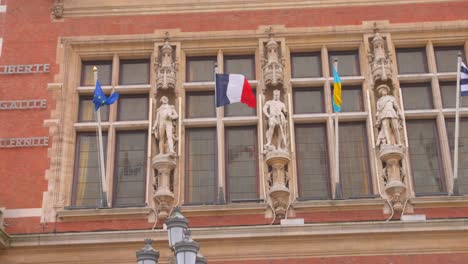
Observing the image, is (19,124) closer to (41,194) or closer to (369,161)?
(41,194)

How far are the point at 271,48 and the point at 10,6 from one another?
237 inches

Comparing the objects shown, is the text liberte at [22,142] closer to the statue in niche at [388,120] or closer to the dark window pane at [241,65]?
the dark window pane at [241,65]

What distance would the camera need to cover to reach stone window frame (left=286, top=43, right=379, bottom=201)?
53.2 ft

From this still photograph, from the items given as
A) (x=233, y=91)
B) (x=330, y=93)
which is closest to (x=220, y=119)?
(x=233, y=91)

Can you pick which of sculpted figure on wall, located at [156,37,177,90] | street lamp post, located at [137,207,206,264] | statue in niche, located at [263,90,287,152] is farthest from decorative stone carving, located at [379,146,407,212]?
street lamp post, located at [137,207,206,264]

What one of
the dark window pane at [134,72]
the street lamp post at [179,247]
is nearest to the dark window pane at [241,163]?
the dark window pane at [134,72]

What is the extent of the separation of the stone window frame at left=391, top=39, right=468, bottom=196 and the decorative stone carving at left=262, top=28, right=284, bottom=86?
2481mm

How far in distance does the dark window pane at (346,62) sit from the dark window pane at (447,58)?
176 cm

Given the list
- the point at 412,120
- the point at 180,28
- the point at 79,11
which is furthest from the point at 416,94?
the point at 79,11

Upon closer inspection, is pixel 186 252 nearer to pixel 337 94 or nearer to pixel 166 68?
pixel 337 94

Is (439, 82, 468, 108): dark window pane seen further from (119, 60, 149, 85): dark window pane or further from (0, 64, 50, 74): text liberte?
(0, 64, 50, 74): text liberte

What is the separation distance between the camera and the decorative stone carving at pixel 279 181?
611 inches

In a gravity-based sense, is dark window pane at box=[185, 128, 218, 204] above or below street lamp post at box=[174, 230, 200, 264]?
above

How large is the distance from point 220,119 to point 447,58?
518 centimetres
